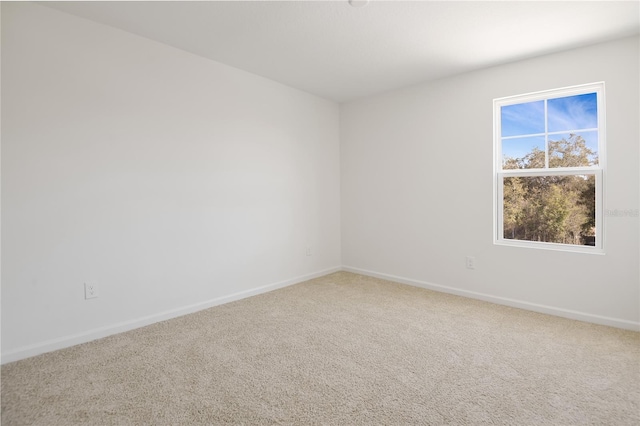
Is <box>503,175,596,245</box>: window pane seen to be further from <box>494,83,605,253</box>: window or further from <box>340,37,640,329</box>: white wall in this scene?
<box>340,37,640,329</box>: white wall

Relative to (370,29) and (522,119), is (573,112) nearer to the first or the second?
(522,119)

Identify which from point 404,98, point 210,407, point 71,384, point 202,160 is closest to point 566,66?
point 404,98

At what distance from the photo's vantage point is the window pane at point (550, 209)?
2881 millimetres

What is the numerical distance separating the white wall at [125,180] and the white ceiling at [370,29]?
0.94 ft

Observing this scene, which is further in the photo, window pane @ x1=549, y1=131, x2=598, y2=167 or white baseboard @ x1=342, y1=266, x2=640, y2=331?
window pane @ x1=549, y1=131, x2=598, y2=167

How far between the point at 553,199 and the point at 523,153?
517 millimetres

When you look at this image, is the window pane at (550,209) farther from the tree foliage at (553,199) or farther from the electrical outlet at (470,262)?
the electrical outlet at (470,262)

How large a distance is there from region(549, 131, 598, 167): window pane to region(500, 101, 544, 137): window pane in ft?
0.62

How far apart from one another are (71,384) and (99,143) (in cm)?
164

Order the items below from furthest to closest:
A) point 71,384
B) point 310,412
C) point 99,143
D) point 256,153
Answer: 1. point 256,153
2. point 99,143
3. point 71,384
4. point 310,412

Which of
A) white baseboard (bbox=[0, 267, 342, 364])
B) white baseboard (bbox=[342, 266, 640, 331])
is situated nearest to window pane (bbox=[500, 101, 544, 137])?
→ white baseboard (bbox=[342, 266, 640, 331])

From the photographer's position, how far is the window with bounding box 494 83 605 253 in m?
2.83

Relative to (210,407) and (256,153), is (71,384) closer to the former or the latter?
(210,407)

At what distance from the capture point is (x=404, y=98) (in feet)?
12.6
